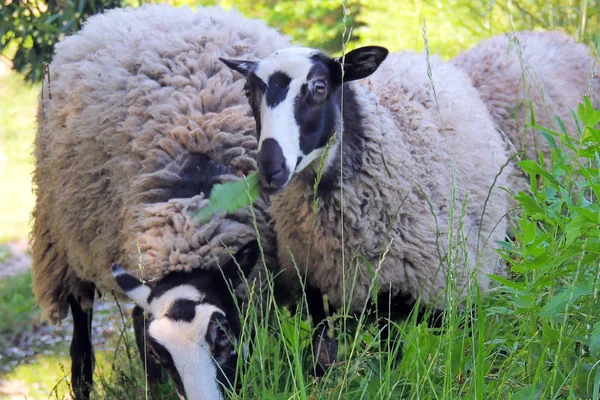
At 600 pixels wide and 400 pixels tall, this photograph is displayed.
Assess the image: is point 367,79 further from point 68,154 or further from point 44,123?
point 44,123

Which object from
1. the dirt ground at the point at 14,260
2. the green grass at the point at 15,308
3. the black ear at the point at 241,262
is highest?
the black ear at the point at 241,262

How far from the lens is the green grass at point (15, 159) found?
30.8ft

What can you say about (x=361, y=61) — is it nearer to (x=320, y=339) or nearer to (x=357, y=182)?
(x=357, y=182)

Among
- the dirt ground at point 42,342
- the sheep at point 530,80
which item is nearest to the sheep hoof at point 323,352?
the sheep at point 530,80

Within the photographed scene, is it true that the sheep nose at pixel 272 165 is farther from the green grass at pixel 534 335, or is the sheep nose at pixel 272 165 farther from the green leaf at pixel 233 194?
the green grass at pixel 534 335

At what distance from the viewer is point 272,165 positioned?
3.01 m

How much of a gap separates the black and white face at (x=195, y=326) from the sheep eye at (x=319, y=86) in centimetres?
71

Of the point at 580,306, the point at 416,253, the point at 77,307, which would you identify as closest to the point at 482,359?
the point at 580,306

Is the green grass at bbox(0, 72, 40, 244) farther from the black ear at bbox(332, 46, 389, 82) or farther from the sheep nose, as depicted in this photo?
the sheep nose

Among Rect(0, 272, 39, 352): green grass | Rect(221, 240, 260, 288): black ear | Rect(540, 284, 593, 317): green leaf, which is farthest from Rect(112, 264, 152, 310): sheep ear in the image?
Rect(0, 272, 39, 352): green grass

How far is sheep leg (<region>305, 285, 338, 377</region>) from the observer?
349cm

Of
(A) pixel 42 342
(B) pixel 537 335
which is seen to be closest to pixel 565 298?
(B) pixel 537 335

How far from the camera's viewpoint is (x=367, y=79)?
388cm

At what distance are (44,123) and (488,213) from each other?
2.39 metres
